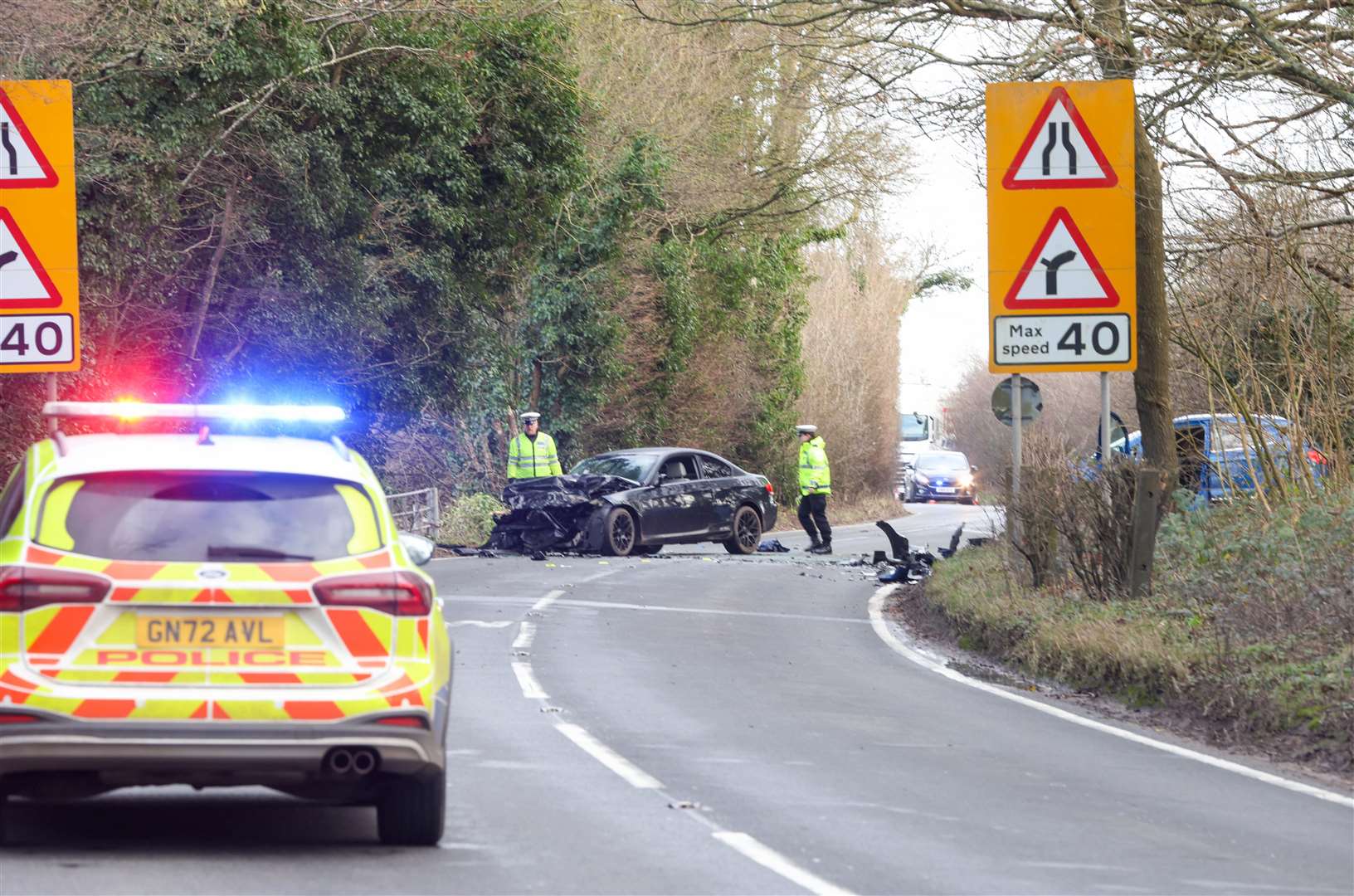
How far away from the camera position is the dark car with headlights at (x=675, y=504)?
25.7 m

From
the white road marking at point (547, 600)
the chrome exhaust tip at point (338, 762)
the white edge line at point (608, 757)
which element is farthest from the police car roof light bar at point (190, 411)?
the white road marking at point (547, 600)

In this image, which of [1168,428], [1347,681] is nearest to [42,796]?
[1347,681]

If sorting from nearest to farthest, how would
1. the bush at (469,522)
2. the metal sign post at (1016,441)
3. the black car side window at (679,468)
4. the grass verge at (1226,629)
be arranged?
the grass verge at (1226,629), the metal sign post at (1016,441), the black car side window at (679,468), the bush at (469,522)

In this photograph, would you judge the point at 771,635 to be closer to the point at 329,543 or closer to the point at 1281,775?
the point at 1281,775

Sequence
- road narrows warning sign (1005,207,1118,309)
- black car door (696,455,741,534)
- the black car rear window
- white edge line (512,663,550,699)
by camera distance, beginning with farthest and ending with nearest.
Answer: black car door (696,455,741,534) < the black car rear window < road narrows warning sign (1005,207,1118,309) < white edge line (512,663,550,699)

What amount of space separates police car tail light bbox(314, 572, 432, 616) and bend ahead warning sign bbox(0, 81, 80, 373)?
5.85 m

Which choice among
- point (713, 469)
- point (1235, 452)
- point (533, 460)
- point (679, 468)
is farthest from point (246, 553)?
point (713, 469)

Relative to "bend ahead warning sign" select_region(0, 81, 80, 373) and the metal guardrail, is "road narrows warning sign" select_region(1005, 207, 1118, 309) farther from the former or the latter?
the metal guardrail

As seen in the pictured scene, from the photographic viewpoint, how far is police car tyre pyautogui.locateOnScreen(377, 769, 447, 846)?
23.5ft

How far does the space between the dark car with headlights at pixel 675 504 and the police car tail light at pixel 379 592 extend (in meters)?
18.5

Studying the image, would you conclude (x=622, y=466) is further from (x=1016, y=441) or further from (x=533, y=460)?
(x=1016, y=441)

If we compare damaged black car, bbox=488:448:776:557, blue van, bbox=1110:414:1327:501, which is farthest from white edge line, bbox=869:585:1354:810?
damaged black car, bbox=488:448:776:557

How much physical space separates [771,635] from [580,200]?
19645mm

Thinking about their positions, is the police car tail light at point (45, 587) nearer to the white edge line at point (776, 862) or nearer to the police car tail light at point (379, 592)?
the police car tail light at point (379, 592)
